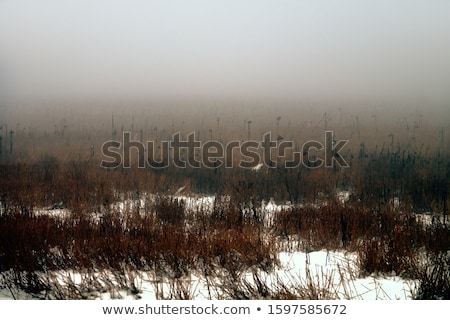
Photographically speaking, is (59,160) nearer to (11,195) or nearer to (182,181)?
(11,195)

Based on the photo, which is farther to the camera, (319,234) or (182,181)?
(182,181)

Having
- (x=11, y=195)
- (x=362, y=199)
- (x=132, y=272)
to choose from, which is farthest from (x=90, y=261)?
(x=362, y=199)

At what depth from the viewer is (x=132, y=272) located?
3.50 metres

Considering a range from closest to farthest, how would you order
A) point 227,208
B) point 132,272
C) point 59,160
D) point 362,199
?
point 132,272 < point 227,208 < point 362,199 < point 59,160

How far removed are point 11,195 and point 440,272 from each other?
7.00m

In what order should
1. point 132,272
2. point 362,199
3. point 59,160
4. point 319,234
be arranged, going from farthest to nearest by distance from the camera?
1. point 59,160
2. point 362,199
3. point 319,234
4. point 132,272

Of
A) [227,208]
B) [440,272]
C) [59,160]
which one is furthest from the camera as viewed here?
[59,160]

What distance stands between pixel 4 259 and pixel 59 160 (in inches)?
259
